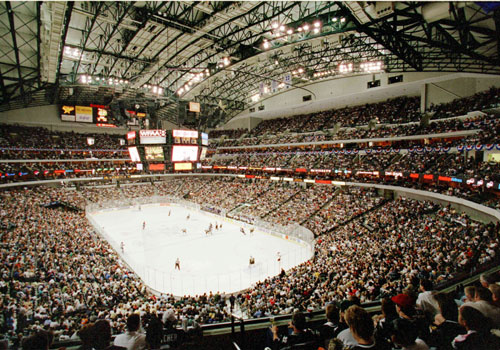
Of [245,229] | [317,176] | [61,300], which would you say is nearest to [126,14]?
[61,300]

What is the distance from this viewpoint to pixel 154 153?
23.9 meters

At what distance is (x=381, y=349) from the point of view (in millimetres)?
2592

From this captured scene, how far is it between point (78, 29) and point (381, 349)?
96.5 ft

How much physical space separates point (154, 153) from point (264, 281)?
15.0 m

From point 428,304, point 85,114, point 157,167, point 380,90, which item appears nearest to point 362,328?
point 428,304

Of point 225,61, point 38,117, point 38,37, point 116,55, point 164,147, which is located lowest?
point 164,147

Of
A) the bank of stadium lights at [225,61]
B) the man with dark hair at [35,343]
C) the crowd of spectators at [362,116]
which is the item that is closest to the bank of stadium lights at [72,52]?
the bank of stadium lights at [225,61]

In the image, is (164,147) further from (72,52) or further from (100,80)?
(100,80)

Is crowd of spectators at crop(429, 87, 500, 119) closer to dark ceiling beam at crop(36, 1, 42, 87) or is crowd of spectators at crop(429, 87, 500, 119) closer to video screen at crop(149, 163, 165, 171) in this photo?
Answer: video screen at crop(149, 163, 165, 171)

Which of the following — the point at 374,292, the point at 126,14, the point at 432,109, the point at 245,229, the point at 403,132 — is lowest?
the point at 245,229

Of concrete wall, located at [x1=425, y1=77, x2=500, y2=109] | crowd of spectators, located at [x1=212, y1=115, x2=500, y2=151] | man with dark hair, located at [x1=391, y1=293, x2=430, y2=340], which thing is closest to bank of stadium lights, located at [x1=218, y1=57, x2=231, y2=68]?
crowd of spectators, located at [x1=212, y1=115, x2=500, y2=151]

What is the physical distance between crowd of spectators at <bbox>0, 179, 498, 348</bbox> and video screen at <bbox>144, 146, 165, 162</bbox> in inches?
323

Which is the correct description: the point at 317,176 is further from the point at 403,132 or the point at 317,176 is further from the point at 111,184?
the point at 111,184

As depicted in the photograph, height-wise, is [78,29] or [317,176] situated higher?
[78,29]
